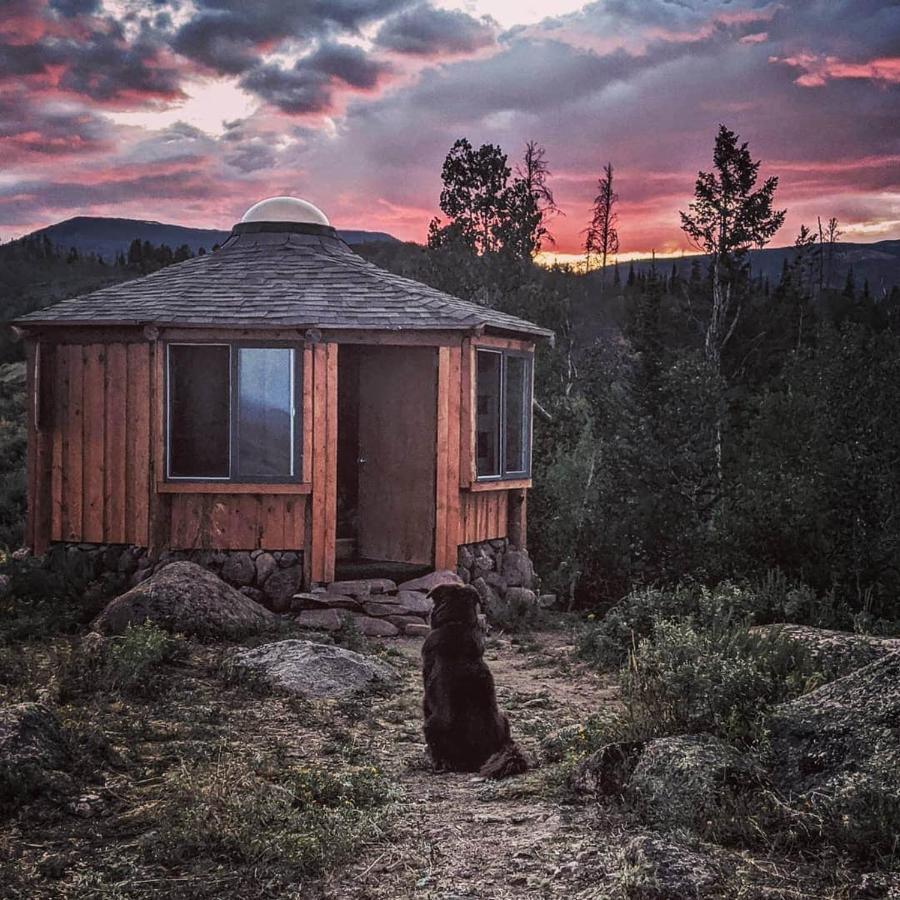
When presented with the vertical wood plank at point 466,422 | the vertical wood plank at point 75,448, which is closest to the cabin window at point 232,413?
the vertical wood plank at point 75,448

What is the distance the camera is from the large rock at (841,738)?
12.3 ft

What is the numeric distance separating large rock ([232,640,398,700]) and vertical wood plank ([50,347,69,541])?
417cm

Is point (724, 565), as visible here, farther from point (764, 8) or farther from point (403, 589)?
point (764, 8)

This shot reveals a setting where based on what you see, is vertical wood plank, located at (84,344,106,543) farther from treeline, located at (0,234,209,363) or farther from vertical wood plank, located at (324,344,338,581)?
treeline, located at (0,234,209,363)

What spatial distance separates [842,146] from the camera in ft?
49.9

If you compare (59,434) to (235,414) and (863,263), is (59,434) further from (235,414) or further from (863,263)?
(863,263)

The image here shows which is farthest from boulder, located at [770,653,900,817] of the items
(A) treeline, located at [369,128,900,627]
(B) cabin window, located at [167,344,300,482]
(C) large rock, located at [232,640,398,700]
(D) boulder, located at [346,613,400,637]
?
(B) cabin window, located at [167,344,300,482]

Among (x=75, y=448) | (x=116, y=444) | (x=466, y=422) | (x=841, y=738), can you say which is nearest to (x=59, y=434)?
(x=75, y=448)

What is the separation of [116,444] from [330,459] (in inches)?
88.3

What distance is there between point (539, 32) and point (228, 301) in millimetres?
8513

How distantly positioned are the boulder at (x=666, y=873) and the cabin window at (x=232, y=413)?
717 cm

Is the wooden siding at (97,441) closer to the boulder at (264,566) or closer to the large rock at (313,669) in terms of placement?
the boulder at (264,566)

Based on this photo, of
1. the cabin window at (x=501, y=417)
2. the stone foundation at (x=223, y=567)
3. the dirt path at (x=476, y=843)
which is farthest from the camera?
the cabin window at (x=501, y=417)

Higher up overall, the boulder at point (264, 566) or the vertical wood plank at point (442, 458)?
the vertical wood plank at point (442, 458)
